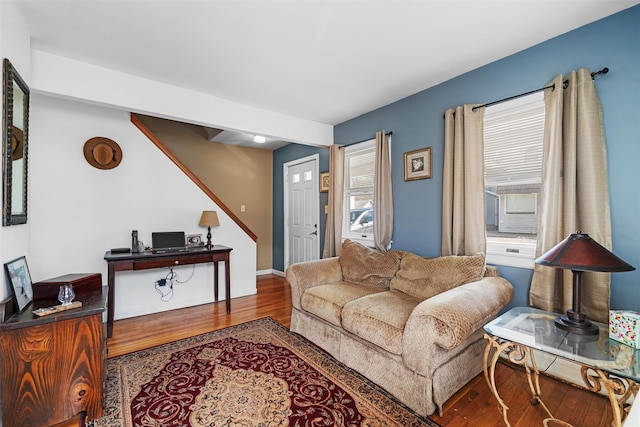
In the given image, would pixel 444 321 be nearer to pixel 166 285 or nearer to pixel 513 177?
pixel 513 177

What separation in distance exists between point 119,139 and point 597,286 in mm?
4366

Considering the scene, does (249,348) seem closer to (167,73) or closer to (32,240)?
(32,240)

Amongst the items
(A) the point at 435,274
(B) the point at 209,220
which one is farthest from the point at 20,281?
(A) the point at 435,274

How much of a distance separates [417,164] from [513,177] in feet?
2.86

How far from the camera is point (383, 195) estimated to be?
124 inches

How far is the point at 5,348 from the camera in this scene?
144 cm

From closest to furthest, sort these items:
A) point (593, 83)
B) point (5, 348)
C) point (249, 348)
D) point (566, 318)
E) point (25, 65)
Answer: point (5, 348) < point (566, 318) < point (593, 83) < point (25, 65) < point (249, 348)

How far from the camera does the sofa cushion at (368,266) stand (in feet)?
8.74

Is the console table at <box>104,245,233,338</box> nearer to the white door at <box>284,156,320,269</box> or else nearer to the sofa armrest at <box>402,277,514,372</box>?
the white door at <box>284,156,320,269</box>

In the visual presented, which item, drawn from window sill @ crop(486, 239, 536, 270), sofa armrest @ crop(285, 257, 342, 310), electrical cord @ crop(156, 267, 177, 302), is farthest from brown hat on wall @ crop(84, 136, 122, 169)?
window sill @ crop(486, 239, 536, 270)

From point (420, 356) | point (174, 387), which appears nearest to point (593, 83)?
point (420, 356)

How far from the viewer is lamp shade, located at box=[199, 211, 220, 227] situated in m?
3.50

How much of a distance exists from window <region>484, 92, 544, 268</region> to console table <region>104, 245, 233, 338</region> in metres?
2.82

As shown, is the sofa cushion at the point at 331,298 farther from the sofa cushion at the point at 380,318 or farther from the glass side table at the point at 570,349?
the glass side table at the point at 570,349
